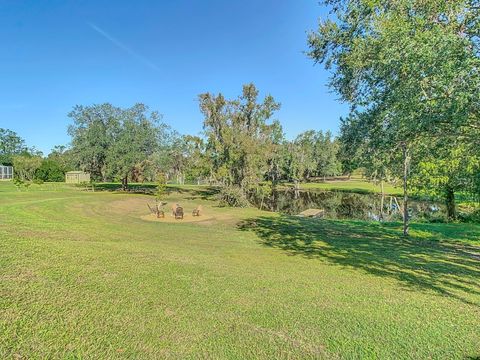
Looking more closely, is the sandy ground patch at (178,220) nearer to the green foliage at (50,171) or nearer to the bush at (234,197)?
the bush at (234,197)

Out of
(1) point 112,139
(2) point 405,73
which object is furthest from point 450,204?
(1) point 112,139

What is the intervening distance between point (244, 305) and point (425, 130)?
5.01 meters

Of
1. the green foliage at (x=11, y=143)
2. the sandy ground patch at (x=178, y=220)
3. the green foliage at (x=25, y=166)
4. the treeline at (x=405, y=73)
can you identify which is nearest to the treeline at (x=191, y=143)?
the sandy ground patch at (x=178, y=220)

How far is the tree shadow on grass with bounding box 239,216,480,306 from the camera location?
6.52 m

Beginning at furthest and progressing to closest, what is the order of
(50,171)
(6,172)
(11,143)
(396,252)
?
(11,143) → (50,171) → (6,172) → (396,252)

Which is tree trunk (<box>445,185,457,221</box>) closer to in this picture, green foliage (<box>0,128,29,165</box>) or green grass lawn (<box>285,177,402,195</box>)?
green grass lawn (<box>285,177,402,195</box>)

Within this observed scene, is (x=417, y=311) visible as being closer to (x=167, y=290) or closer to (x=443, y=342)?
(x=443, y=342)

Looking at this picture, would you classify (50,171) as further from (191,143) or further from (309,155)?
(309,155)

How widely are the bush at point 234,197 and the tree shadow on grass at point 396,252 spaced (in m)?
8.73

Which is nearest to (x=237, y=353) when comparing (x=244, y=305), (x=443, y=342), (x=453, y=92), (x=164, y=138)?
(x=244, y=305)

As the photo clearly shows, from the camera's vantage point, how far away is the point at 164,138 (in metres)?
35.5

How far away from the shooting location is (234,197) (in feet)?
86.2

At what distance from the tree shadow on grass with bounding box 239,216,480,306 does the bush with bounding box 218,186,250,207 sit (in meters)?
8.73

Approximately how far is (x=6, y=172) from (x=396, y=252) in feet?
→ 201
